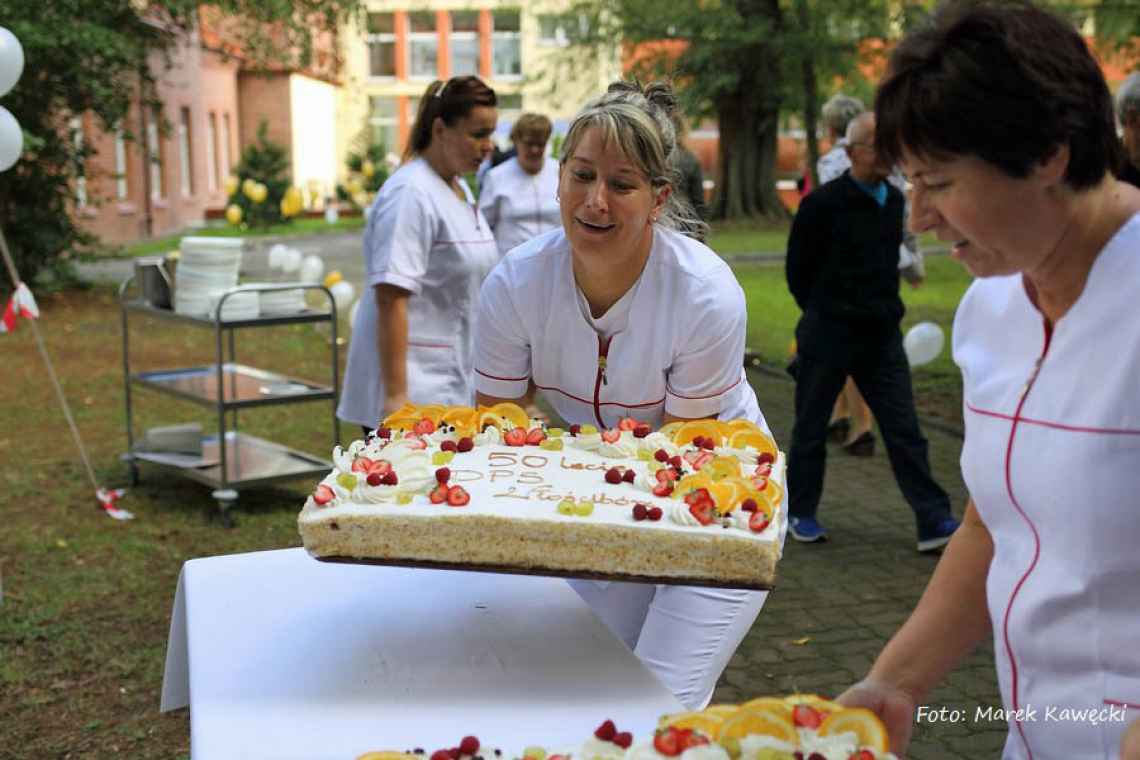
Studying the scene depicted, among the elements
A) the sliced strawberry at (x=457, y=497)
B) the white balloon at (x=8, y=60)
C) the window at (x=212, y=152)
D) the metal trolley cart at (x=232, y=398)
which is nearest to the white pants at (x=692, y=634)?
the sliced strawberry at (x=457, y=497)

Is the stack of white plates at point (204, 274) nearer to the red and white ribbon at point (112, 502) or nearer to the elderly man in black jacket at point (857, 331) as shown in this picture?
the red and white ribbon at point (112, 502)

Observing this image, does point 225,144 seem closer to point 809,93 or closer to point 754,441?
point 809,93

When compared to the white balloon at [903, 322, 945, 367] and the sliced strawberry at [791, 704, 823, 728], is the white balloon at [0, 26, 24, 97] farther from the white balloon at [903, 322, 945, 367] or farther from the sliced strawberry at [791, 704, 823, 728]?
the white balloon at [903, 322, 945, 367]

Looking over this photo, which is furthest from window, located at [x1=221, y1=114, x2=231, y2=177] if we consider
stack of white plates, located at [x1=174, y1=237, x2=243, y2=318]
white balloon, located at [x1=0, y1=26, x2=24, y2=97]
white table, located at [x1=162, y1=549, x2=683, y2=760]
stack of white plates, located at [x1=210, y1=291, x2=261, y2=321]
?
white table, located at [x1=162, y1=549, x2=683, y2=760]

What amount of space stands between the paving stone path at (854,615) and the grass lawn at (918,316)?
1652mm

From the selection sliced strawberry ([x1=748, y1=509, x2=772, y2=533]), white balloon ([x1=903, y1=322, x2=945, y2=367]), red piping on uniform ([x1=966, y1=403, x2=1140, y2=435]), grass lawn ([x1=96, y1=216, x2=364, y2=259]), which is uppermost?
red piping on uniform ([x1=966, y1=403, x2=1140, y2=435])

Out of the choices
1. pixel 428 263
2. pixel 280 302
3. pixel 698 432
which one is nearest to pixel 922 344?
pixel 280 302

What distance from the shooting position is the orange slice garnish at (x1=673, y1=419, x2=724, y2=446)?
2.60 metres

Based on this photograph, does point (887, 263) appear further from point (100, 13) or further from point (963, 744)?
point (100, 13)

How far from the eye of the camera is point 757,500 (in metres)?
2.20

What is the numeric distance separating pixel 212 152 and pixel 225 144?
1.30 meters

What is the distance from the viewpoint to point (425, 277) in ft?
14.6

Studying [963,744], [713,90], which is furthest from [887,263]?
[713,90]

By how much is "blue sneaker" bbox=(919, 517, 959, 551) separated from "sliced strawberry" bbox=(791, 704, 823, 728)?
14.3 feet
